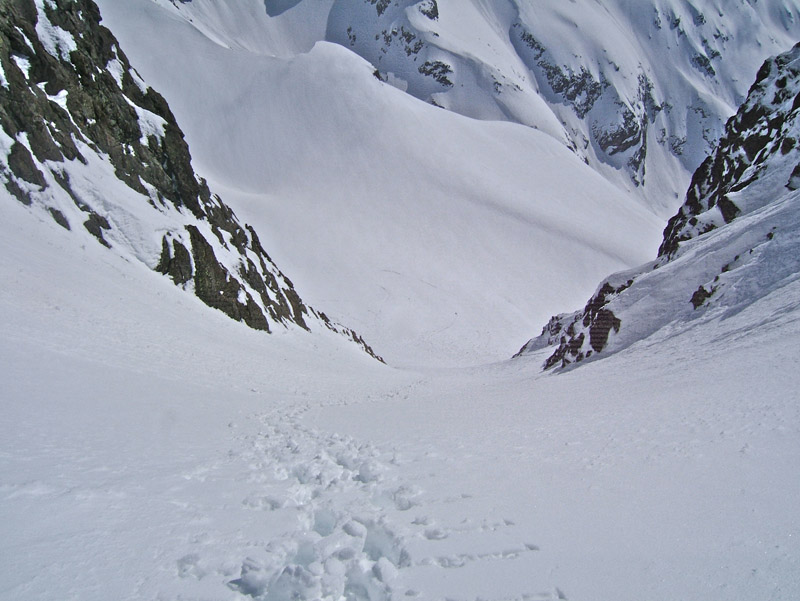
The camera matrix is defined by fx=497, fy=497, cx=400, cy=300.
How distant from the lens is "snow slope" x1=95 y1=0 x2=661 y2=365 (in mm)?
45594

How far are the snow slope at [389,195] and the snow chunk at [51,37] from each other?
25281mm

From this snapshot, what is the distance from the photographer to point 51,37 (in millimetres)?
20750

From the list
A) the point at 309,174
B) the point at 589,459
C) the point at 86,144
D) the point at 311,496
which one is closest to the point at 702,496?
the point at 589,459

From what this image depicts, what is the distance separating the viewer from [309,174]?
64312 millimetres

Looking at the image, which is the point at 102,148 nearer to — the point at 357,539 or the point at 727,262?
the point at 357,539

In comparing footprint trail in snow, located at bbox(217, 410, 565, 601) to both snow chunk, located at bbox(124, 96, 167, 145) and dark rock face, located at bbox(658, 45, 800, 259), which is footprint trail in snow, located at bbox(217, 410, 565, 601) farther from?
snow chunk, located at bbox(124, 96, 167, 145)

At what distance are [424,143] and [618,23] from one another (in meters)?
120

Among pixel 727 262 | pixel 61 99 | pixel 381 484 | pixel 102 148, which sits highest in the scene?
pixel 61 99

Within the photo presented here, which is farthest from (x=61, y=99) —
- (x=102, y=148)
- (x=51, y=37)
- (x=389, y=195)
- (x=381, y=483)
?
(x=389, y=195)

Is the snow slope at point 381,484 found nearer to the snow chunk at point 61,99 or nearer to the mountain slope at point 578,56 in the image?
the snow chunk at point 61,99

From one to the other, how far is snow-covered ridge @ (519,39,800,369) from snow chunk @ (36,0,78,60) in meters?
24.4

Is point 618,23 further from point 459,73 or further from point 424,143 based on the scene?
point 424,143

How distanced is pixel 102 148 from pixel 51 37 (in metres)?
5.10

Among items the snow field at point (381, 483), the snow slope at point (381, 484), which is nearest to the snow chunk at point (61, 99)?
the snow slope at point (381, 484)
